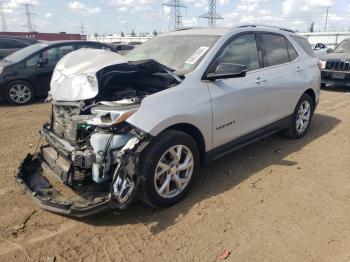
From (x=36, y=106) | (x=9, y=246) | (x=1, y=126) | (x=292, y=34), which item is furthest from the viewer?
(x=36, y=106)

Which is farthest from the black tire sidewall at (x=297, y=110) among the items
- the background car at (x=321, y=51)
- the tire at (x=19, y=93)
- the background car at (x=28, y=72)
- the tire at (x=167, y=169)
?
the background car at (x=321, y=51)

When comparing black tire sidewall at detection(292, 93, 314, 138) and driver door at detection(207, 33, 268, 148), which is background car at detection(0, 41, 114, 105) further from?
black tire sidewall at detection(292, 93, 314, 138)

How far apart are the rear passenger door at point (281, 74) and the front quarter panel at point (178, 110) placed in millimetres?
1411

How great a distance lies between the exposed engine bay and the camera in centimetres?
311

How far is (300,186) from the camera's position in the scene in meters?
4.14

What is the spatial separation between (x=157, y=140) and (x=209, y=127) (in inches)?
30.5

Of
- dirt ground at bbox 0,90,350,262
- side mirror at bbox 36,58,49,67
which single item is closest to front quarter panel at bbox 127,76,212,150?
dirt ground at bbox 0,90,350,262

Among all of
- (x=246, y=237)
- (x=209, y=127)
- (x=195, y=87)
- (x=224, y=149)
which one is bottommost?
(x=246, y=237)

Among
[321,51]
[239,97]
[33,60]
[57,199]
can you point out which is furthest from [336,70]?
[57,199]

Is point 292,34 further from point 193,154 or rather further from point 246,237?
point 246,237

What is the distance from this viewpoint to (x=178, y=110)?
3467 millimetres

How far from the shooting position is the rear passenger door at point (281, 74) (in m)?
4.85

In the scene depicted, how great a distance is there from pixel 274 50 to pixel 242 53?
0.88 m

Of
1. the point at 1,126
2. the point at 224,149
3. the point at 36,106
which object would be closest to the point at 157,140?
the point at 224,149
